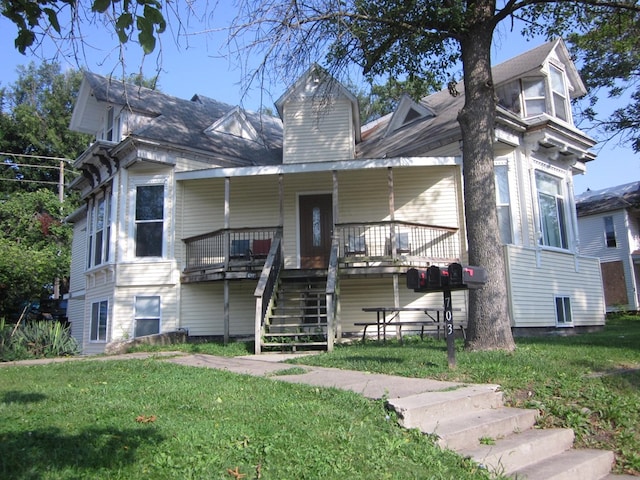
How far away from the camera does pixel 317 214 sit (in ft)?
52.3

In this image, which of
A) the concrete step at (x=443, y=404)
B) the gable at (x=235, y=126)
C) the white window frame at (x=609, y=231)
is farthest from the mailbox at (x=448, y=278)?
the white window frame at (x=609, y=231)

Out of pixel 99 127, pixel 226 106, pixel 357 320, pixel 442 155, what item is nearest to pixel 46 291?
pixel 99 127

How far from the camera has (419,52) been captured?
11.3m

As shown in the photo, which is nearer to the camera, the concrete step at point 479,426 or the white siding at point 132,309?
the concrete step at point 479,426

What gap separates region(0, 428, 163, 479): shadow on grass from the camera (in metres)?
3.61

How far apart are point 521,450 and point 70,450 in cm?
363

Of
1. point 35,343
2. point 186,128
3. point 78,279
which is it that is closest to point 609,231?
point 186,128

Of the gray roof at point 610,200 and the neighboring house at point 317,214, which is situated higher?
the gray roof at point 610,200

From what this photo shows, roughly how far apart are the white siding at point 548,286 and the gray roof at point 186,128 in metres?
7.66

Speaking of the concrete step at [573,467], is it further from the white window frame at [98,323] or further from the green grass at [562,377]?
the white window frame at [98,323]

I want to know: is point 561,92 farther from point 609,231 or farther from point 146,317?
point 609,231

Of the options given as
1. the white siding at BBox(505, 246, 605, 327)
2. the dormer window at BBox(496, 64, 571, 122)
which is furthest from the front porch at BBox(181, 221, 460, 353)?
the dormer window at BBox(496, 64, 571, 122)

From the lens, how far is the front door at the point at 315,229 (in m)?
15.6

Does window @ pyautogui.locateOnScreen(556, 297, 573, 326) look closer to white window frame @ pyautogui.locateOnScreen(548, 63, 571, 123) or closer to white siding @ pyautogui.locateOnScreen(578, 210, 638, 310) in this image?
white window frame @ pyautogui.locateOnScreen(548, 63, 571, 123)
